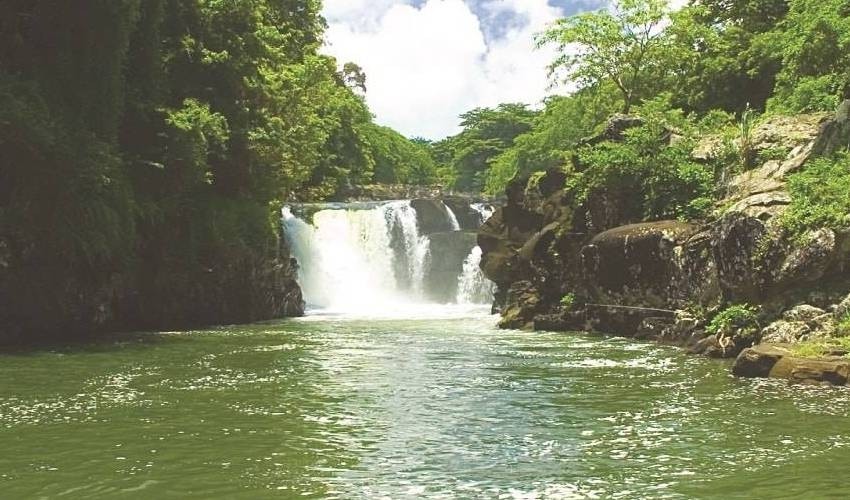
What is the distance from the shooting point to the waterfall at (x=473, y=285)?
133ft

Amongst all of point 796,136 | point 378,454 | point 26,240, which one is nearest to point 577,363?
point 378,454

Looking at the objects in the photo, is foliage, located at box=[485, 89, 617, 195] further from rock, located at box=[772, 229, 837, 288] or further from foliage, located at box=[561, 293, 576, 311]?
rock, located at box=[772, 229, 837, 288]

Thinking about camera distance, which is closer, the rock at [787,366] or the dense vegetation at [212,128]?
the rock at [787,366]

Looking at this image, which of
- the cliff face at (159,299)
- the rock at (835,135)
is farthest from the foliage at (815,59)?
the cliff face at (159,299)

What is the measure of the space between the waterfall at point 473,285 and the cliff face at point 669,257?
784 centimetres

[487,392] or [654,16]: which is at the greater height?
[654,16]

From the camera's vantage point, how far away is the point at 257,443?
9844 millimetres

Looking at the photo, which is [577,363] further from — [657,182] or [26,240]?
[26,240]

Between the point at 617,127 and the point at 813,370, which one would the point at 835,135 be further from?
the point at 813,370

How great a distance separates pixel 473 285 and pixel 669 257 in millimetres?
19601

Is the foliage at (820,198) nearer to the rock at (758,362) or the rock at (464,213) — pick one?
the rock at (758,362)

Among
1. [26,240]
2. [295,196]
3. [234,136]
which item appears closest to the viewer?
[26,240]

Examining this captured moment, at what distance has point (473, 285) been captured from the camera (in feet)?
135

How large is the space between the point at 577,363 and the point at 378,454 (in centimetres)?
874
